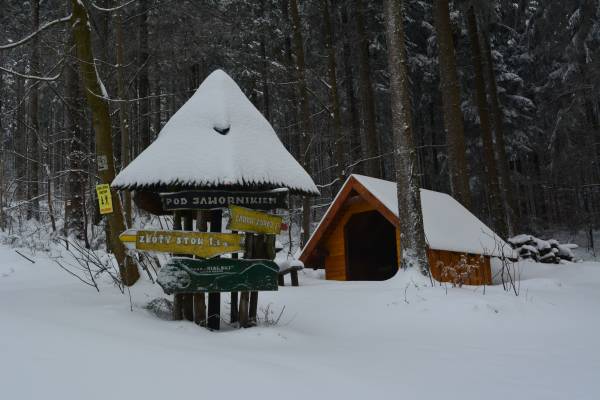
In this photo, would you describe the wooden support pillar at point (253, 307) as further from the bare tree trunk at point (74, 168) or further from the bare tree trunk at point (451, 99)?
the bare tree trunk at point (451, 99)

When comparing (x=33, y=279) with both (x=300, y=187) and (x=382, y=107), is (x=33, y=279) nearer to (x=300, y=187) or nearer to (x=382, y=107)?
(x=300, y=187)

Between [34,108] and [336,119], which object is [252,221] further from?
[34,108]

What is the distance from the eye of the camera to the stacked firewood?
15219 millimetres

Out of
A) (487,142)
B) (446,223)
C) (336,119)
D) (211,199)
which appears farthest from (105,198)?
(487,142)

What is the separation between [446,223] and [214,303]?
24.5 feet

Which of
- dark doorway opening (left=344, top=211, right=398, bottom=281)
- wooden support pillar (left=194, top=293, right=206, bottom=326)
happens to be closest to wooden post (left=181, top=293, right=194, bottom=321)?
wooden support pillar (left=194, top=293, right=206, bottom=326)

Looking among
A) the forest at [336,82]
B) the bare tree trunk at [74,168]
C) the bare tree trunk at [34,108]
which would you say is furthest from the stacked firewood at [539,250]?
the bare tree trunk at [34,108]

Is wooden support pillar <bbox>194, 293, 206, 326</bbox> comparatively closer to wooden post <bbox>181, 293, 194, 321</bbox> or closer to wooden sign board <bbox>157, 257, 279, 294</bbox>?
wooden post <bbox>181, 293, 194, 321</bbox>

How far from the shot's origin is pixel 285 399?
3.22m

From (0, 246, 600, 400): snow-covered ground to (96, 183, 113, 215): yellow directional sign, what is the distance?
1230 mm

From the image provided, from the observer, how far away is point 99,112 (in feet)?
26.2

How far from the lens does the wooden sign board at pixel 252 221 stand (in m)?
5.67

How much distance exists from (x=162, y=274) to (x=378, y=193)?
20.5 ft

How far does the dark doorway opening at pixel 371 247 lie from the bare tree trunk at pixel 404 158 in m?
4.09
